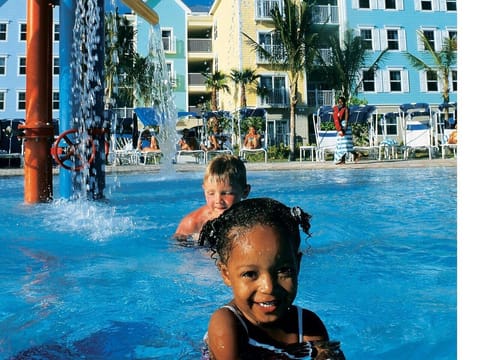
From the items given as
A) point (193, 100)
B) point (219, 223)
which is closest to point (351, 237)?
point (219, 223)

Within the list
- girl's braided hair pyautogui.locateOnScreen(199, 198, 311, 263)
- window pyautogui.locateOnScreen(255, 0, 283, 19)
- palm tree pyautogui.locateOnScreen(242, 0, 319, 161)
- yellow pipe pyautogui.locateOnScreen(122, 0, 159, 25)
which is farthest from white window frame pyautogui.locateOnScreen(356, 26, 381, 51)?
girl's braided hair pyautogui.locateOnScreen(199, 198, 311, 263)

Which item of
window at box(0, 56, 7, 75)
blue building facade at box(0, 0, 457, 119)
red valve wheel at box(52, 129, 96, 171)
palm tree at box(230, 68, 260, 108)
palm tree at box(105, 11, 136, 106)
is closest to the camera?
red valve wheel at box(52, 129, 96, 171)

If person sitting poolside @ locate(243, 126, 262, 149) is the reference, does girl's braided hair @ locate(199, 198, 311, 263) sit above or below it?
below

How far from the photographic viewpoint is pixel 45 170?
6629 millimetres

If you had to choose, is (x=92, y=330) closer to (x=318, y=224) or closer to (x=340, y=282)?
(x=340, y=282)

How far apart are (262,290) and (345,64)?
31.0 meters

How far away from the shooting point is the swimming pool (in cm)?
208

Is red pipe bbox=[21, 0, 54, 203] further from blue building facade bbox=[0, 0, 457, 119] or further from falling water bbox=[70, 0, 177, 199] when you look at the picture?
blue building facade bbox=[0, 0, 457, 119]

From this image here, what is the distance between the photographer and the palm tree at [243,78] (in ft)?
106

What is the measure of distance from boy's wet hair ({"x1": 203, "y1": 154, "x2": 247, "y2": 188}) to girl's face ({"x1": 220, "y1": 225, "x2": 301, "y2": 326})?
5.83 ft

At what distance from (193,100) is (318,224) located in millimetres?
35393

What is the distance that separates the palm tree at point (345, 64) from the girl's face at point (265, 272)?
30456 mm

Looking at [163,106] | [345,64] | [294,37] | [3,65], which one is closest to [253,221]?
[163,106]

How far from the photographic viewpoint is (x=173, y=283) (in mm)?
3004
